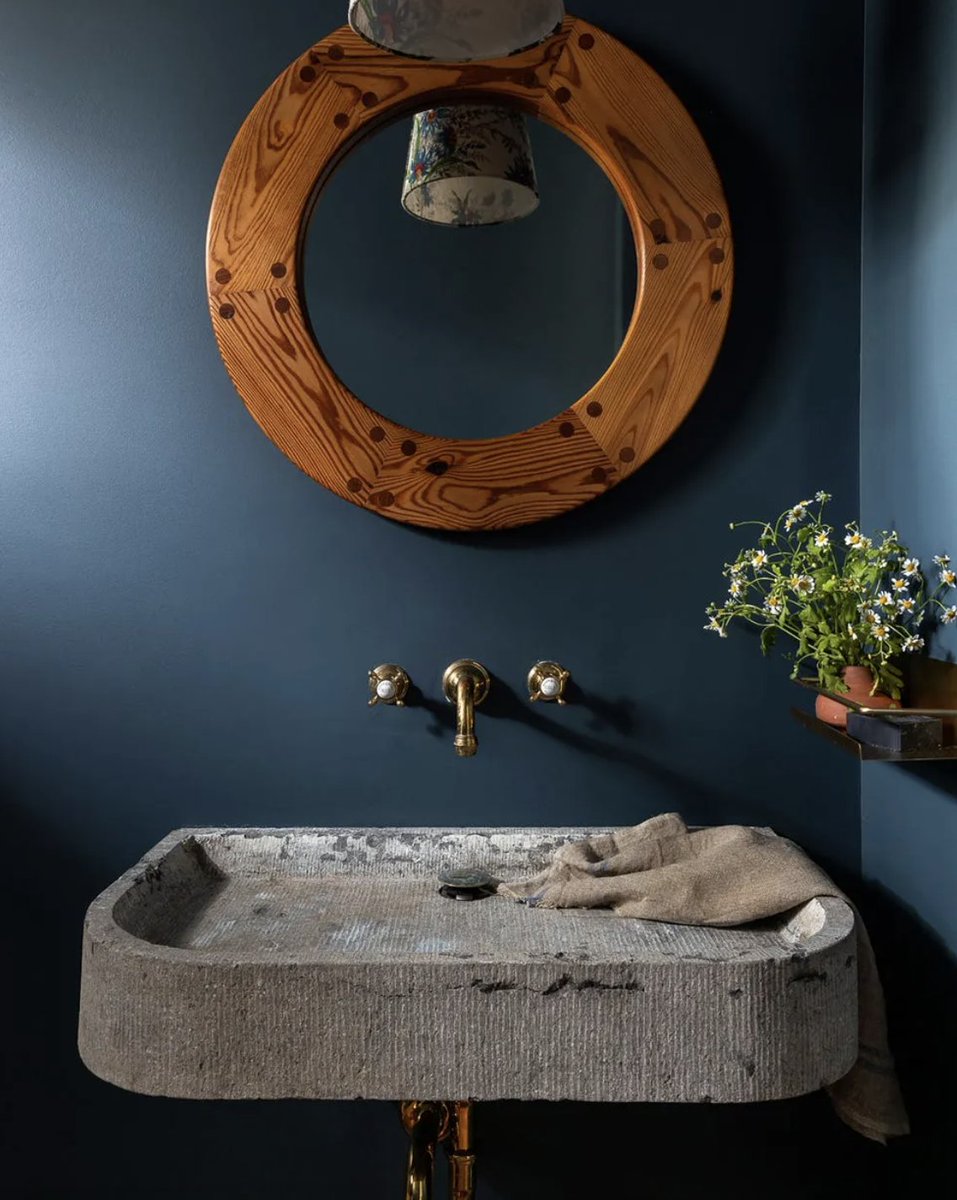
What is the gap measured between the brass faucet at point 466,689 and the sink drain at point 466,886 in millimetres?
150

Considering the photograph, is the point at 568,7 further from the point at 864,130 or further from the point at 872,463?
the point at 872,463

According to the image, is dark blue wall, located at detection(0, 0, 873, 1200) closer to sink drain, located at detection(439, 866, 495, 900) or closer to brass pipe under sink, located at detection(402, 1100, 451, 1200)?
sink drain, located at detection(439, 866, 495, 900)

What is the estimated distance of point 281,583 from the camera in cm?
153

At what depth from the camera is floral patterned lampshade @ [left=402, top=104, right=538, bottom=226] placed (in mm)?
1467

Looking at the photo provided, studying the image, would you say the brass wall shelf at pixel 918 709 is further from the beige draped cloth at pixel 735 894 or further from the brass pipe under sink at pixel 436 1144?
the brass pipe under sink at pixel 436 1144

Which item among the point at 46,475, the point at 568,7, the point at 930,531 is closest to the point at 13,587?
the point at 46,475

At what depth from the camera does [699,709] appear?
5.02 ft

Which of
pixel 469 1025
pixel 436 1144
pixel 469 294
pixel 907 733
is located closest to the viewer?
pixel 469 1025

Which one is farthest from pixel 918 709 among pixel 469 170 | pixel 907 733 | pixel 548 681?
pixel 469 170

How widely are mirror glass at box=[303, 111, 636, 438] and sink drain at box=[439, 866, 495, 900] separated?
571 mm

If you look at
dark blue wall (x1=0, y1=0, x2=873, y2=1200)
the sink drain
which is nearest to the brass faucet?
dark blue wall (x1=0, y1=0, x2=873, y2=1200)

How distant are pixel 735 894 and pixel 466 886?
1.06ft

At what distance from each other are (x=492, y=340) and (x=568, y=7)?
47cm

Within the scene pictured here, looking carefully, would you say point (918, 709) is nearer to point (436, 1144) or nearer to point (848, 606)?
point (848, 606)
